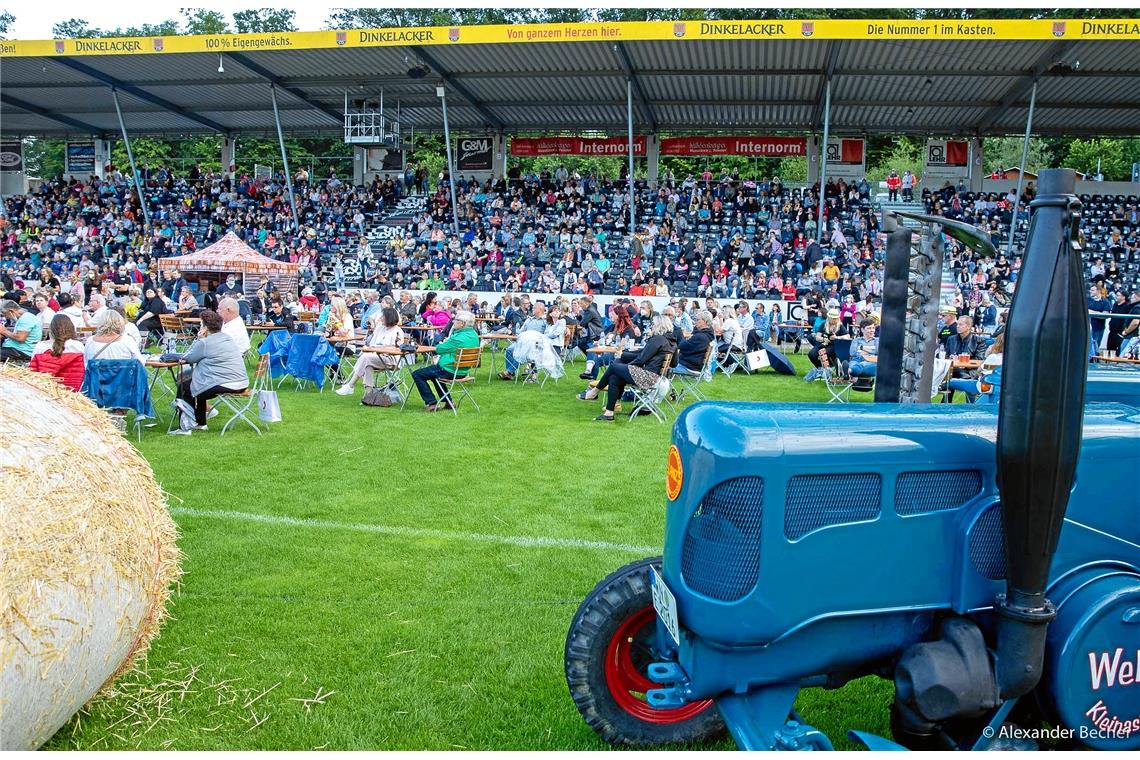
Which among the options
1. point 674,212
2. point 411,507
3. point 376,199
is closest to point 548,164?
point 376,199

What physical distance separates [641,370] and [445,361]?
258 cm

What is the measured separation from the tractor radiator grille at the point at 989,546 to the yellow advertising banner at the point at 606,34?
70.2 ft

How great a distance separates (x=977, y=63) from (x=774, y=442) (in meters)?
25.5

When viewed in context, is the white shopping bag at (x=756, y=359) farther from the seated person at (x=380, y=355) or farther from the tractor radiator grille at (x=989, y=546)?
the tractor radiator grille at (x=989, y=546)

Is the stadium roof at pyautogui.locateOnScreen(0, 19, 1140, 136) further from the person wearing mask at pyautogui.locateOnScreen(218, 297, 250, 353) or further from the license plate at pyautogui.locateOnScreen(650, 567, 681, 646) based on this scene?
the license plate at pyautogui.locateOnScreen(650, 567, 681, 646)

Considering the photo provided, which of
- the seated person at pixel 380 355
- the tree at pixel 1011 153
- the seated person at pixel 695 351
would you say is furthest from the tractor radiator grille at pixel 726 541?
the tree at pixel 1011 153

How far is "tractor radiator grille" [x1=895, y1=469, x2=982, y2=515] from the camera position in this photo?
9.11 ft

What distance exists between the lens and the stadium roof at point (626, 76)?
22.8m

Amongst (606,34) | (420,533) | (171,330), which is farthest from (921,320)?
(606,34)

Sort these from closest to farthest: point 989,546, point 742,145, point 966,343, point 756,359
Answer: point 989,546, point 966,343, point 756,359, point 742,145

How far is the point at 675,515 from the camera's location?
2836 mm

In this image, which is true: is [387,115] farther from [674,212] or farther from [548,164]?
[548,164]

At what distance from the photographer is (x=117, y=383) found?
29.4 feet

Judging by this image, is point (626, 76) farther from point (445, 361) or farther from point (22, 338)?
point (22, 338)
